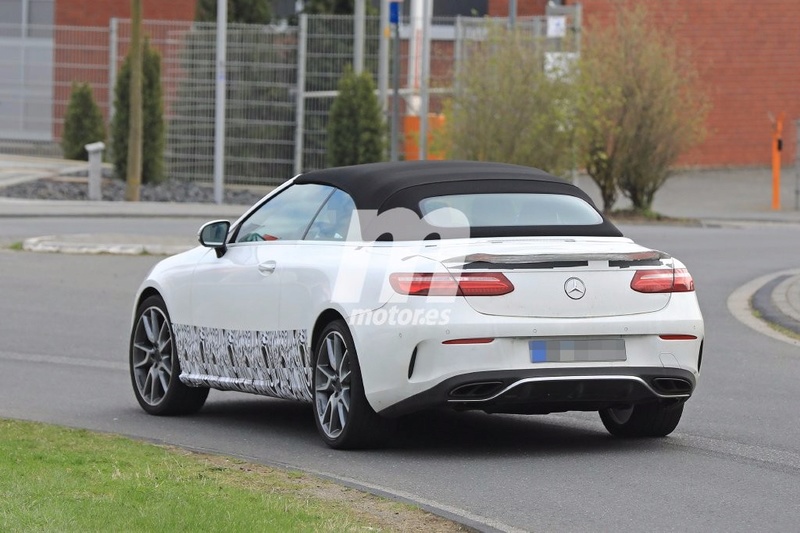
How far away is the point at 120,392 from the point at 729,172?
115 feet

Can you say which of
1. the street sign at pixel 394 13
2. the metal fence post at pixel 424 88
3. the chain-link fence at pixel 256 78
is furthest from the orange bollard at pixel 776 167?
the street sign at pixel 394 13

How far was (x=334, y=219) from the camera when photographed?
8.98m

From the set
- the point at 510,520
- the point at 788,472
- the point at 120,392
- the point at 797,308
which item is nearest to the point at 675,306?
the point at 788,472

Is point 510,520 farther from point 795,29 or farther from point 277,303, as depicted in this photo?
point 795,29

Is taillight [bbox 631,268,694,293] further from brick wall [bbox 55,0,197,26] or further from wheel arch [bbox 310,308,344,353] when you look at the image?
brick wall [bbox 55,0,197,26]

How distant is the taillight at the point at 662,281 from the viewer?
8.29 meters

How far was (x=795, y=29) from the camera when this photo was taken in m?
45.3

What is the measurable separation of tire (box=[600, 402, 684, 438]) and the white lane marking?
4.45 m

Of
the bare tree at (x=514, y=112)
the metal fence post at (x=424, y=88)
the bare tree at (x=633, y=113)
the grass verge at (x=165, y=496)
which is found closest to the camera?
the grass verge at (x=165, y=496)

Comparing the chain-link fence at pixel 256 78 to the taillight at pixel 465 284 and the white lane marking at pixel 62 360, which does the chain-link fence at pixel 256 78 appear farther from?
the taillight at pixel 465 284

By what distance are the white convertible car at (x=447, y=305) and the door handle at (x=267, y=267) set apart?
0.01m

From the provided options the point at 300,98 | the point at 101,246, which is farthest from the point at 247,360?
the point at 300,98

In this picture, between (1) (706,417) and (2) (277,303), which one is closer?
(2) (277,303)

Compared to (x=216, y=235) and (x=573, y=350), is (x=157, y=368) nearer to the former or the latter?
(x=216, y=235)
